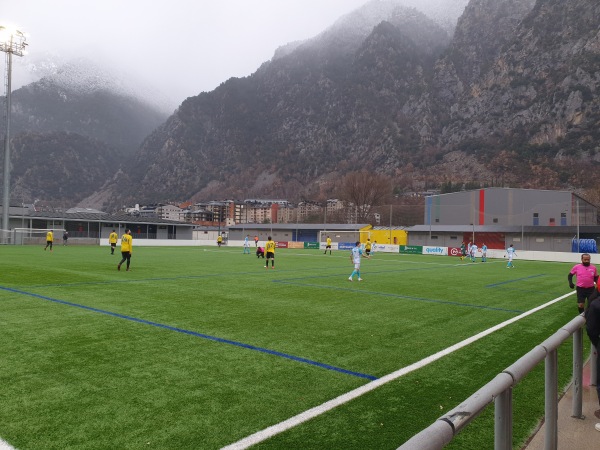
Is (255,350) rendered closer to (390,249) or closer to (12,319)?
(12,319)

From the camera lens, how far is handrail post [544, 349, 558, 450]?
3.12m

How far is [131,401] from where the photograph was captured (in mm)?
4293

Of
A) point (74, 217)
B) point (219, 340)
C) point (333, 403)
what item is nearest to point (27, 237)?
point (74, 217)

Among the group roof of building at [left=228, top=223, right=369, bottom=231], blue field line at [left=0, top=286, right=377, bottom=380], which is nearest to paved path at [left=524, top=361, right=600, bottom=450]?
blue field line at [left=0, top=286, right=377, bottom=380]

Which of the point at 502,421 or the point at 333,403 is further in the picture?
the point at 333,403

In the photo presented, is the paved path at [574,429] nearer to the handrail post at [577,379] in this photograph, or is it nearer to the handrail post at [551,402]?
the handrail post at [577,379]

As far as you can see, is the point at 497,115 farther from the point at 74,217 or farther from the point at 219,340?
the point at 219,340

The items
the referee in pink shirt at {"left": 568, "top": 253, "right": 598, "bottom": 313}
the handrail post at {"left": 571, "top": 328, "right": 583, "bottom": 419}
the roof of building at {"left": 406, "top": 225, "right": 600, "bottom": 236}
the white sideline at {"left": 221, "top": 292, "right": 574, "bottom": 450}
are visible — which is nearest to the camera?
the white sideline at {"left": 221, "top": 292, "right": 574, "bottom": 450}

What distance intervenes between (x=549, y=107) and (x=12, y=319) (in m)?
151

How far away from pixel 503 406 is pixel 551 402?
1209 mm

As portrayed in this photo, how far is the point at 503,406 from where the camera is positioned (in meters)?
2.30

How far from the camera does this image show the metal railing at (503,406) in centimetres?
171

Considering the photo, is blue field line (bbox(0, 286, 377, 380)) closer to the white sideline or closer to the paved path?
the white sideline

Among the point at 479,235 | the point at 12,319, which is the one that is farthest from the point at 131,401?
the point at 479,235
